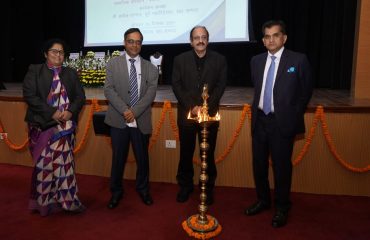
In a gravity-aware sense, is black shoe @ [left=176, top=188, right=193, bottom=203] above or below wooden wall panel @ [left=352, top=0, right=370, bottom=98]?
below

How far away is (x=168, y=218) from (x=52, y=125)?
1131mm

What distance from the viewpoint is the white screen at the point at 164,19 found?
5.56 m

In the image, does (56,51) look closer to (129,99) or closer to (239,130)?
(129,99)

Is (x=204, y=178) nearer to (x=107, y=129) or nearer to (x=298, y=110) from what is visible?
(x=298, y=110)

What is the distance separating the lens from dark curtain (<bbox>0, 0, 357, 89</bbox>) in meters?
5.39

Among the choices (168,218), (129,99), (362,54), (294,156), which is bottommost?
(168,218)

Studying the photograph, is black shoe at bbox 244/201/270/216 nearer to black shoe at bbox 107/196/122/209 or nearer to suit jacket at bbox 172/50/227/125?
suit jacket at bbox 172/50/227/125

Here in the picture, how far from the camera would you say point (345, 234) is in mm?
2463

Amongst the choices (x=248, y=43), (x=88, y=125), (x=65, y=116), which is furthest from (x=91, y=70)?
(x=65, y=116)

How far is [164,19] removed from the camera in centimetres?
592

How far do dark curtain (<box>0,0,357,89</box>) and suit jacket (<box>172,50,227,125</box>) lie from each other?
10.4 feet

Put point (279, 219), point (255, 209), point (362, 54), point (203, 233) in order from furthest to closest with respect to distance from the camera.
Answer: point (362, 54)
point (255, 209)
point (279, 219)
point (203, 233)

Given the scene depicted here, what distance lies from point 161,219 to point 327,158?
1.72m

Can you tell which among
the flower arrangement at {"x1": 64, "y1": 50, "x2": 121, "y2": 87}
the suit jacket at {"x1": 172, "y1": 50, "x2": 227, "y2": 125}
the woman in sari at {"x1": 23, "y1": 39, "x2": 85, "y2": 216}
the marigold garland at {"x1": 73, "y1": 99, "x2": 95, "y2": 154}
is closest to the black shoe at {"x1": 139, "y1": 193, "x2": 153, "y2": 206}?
the woman in sari at {"x1": 23, "y1": 39, "x2": 85, "y2": 216}
